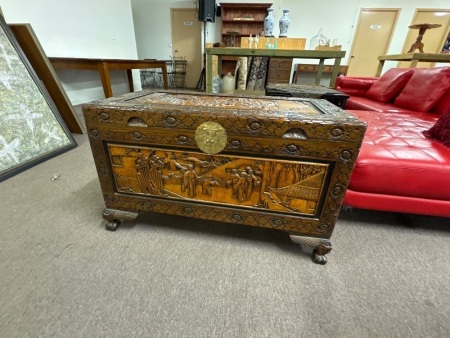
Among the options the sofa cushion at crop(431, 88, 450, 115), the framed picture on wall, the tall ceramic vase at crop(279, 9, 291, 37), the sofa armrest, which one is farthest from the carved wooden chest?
the sofa armrest

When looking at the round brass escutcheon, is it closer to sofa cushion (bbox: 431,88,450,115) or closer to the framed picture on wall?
the framed picture on wall

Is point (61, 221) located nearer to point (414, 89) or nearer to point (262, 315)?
point (262, 315)

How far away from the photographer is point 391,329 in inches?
25.8

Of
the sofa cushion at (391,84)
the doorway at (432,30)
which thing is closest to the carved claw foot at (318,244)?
the sofa cushion at (391,84)

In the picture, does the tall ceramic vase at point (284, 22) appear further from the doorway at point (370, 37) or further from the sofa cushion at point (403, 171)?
the doorway at point (370, 37)

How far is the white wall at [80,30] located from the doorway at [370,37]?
17.5 ft

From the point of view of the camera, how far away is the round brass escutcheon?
0.73 meters

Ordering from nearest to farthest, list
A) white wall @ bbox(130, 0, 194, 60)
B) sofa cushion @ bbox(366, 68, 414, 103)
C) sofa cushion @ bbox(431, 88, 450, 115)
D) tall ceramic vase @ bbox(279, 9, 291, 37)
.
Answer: sofa cushion @ bbox(431, 88, 450, 115), sofa cushion @ bbox(366, 68, 414, 103), tall ceramic vase @ bbox(279, 9, 291, 37), white wall @ bbox(130, 0, 194, 60)

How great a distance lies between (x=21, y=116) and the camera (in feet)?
4.83

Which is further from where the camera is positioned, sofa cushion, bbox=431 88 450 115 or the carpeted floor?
sofa cushion, bbox=431 88 450 115

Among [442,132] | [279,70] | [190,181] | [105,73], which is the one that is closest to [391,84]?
[442,132]

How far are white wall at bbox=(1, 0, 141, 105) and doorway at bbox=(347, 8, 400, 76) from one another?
17.5 feet

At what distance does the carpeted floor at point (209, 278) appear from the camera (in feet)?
2.13

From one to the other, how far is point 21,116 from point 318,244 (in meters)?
2.01
